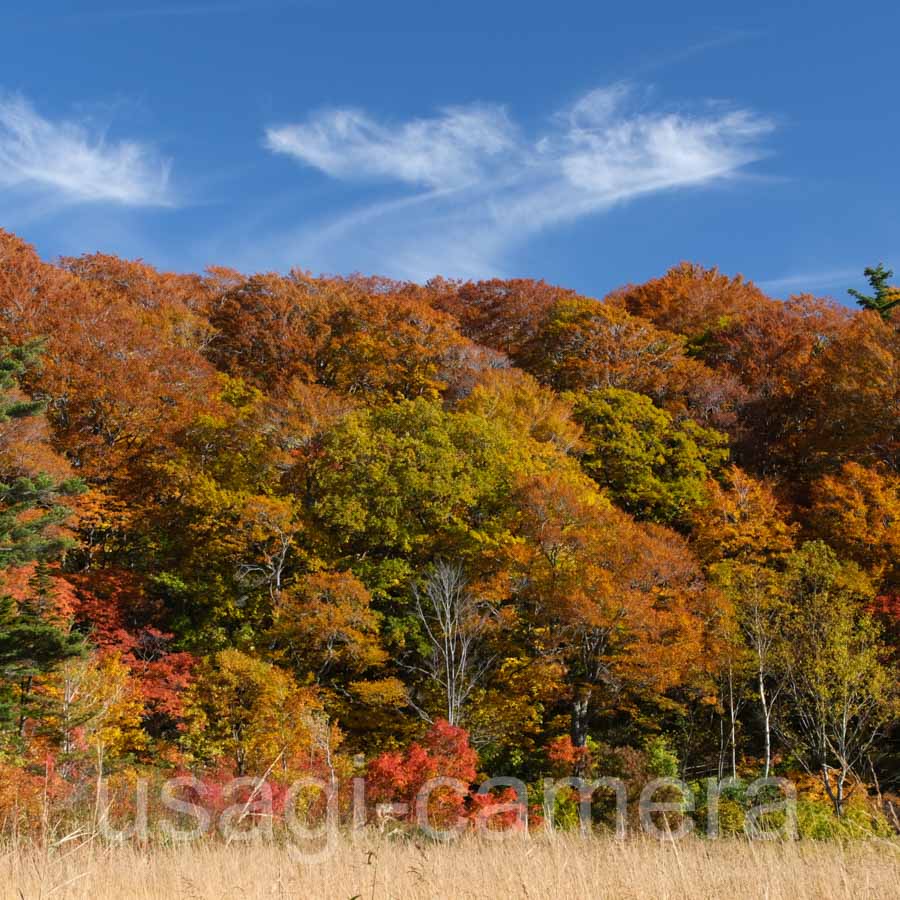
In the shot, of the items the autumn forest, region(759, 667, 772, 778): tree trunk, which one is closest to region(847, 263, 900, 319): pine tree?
the autumn forest

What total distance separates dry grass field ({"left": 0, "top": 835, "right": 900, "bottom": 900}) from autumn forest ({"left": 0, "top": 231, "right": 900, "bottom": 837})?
525 cm

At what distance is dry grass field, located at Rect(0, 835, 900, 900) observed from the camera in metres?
4.18

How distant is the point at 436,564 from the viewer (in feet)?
72.5

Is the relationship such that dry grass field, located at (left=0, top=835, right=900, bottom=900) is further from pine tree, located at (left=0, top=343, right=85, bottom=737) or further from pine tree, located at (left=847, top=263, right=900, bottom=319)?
pine tree, located at (left=847, top=263, right=900, bottom=319)

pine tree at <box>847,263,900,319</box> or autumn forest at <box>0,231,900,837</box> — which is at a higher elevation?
pine tree at <box>847,263,900,319</box>

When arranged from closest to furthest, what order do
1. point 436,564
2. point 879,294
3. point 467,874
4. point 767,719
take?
point 467,874 → point 767,719 → point 436,564 → point 879,294

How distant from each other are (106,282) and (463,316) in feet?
60.4

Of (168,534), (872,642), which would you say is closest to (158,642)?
(168,534)

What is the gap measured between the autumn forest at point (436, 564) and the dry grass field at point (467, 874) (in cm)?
525

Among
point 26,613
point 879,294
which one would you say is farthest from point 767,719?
point 879,294

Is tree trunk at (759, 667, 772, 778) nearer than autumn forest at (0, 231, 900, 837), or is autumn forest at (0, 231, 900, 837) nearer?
autumn forest at (0, 231, 900, 837)

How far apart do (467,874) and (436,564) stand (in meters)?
17.3

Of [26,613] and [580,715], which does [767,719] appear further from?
[26,613]

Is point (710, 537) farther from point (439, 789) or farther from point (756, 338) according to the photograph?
point (756, 338)
